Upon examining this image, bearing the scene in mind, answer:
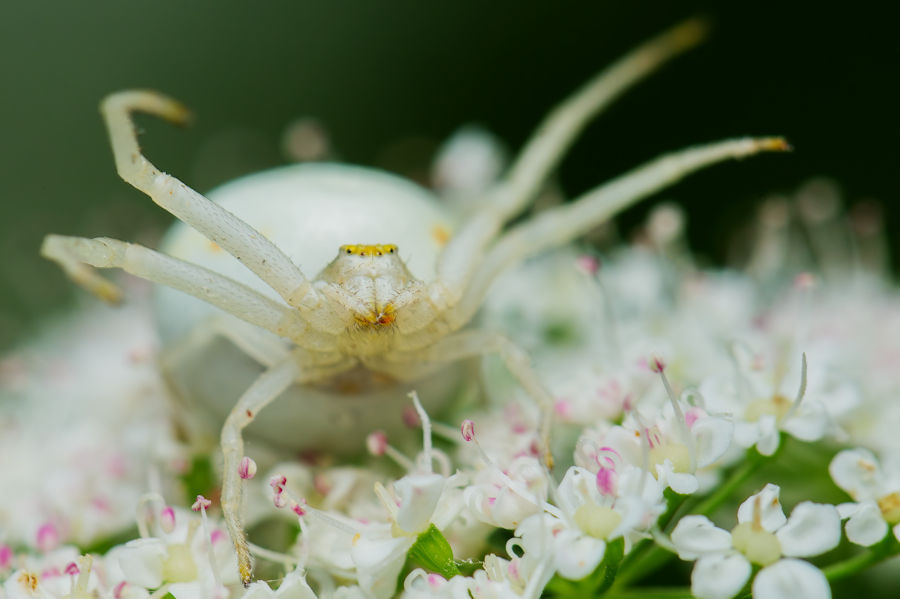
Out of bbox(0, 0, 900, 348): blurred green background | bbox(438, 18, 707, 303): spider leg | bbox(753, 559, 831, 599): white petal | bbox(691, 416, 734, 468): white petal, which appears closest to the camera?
bbox(753, 559, 831, 599): white petal

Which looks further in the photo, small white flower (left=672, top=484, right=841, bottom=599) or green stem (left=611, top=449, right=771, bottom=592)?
green stem (left=611, top=449, right=771, bottom=592)

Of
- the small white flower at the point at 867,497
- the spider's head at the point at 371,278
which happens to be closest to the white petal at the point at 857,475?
the small white flower at the point at 867,497

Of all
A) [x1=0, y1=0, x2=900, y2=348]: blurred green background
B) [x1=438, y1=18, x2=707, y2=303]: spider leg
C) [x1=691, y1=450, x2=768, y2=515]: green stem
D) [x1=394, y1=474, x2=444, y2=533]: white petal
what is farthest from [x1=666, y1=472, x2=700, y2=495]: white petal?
[x1=0, y1=0, x2=900, y2=348]: blurred green background

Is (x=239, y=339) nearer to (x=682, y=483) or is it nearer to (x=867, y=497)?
(x=682, y=483)

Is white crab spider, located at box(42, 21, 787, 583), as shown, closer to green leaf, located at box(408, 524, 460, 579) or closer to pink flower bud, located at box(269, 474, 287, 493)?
pink flower bud, located at box(269, 474, 287, 493)

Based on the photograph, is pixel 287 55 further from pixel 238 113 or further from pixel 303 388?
pixel 303 388

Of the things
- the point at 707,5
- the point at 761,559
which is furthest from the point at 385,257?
the point at 707,5

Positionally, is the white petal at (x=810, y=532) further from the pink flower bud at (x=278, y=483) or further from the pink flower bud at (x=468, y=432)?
the pink flower bud at (x=278, y=483)
